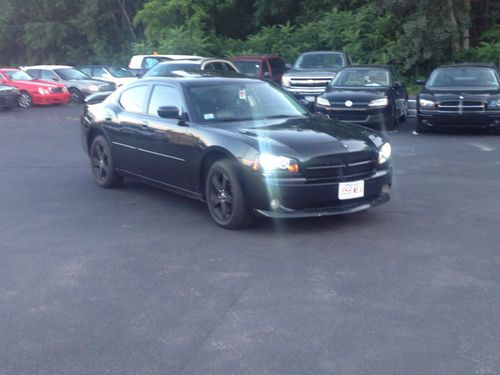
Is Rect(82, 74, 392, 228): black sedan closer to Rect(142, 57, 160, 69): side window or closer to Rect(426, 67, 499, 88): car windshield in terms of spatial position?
Rect(426, 67, 499, 88): car windshield

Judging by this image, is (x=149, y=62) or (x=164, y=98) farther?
(x=149, y=62)

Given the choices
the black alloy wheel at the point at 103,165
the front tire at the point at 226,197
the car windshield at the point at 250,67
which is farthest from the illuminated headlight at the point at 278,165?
the car windshield at the point at 250,67

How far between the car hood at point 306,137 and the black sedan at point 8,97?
1705 centimetres

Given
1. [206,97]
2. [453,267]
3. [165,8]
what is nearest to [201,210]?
[206,97]

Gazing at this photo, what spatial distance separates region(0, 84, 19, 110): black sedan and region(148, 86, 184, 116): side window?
15.7 metres

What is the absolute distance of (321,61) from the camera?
885 inches

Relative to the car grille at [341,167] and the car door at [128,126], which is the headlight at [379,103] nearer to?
the car door at [128,126]

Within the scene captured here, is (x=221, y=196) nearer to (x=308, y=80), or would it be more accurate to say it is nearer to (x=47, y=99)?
(x=308, y=80)

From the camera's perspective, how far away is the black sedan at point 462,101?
49.3ft

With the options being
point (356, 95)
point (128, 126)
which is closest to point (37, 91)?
point (356, 95)

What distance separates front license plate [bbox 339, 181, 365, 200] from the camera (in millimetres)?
7410

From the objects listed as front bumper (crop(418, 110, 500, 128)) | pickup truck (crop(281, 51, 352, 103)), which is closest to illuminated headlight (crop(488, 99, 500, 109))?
front bumper (crop(418, 110, 500, 128))

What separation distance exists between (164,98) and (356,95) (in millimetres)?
8004

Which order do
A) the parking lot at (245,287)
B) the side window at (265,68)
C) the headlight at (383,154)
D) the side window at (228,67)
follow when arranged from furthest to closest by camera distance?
the side window at (265,68) < the side window at (228,67) < the headlight at (383,154) < the parking lot at (245,287)
